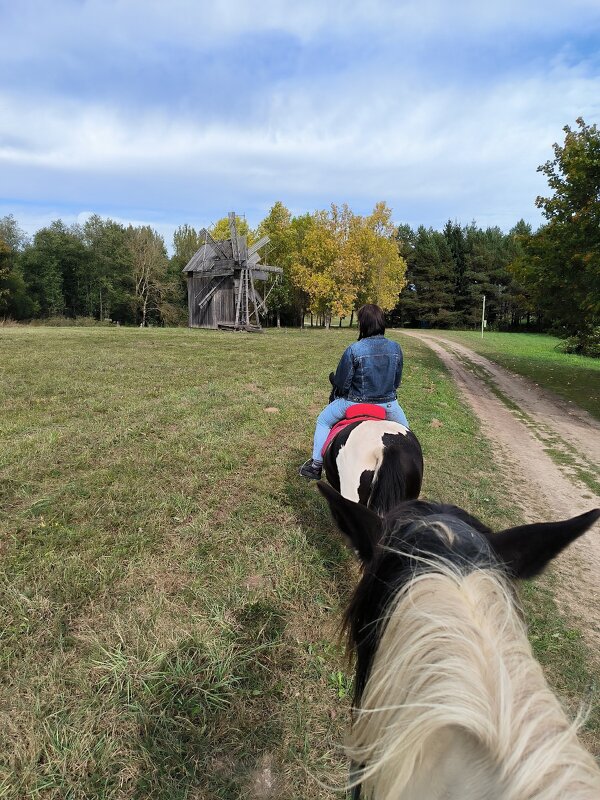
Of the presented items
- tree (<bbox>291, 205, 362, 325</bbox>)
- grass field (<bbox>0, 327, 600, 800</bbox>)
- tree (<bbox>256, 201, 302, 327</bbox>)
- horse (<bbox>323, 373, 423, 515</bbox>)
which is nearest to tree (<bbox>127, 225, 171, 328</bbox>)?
tree (<bbox>256, 201, 302, 327</bbox>)

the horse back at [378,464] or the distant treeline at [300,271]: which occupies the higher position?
the distant treeline at [300,271]

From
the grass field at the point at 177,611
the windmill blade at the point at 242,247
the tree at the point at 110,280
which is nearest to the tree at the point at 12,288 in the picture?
the tree at the point at 110,280

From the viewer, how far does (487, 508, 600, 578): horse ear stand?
1.53 m

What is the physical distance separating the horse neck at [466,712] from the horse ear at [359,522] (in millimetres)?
447

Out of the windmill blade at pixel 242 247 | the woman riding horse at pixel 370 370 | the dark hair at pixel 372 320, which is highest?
the windmill blade at pixel 242 247

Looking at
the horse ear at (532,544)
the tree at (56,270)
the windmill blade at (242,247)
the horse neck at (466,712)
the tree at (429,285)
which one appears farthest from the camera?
the tree at (429,285)

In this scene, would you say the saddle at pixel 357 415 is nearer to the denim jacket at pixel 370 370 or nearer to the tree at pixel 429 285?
the denim jacket at pixel 370 370

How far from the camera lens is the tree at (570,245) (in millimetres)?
10844

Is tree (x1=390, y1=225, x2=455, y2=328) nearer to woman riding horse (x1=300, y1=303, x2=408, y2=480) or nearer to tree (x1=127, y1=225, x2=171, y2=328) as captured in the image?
tree (x1=127, y1=225, x2=171, y2=328)

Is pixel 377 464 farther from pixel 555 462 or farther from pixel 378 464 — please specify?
pixel 555 462

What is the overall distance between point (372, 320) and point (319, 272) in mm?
35944

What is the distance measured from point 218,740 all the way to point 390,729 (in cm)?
201

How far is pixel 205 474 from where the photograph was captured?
19.3ft

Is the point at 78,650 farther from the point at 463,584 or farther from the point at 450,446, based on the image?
the point at 450,446
